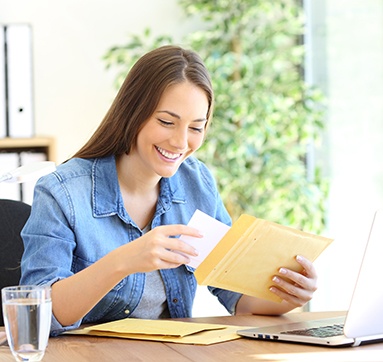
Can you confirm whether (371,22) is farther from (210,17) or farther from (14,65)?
(14,65)

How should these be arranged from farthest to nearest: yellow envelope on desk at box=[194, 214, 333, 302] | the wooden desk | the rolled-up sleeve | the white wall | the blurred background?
the blurred background → the white wall → the rolled-up sleeve → yellow envelope on desk at box=[194, 214, 333, 302] → the wooden desk

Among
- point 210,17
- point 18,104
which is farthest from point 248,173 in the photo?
point 18,104

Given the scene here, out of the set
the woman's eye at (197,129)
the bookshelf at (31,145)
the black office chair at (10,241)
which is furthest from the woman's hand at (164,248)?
the bookshelf at (31,145)

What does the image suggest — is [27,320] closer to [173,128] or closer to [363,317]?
[363,317]

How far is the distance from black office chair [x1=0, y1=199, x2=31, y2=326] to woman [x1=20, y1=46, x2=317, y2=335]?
20cm

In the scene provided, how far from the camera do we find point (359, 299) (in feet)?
4.70

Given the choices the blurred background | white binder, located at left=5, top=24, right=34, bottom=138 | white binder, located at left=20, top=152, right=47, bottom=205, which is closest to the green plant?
the blurred background

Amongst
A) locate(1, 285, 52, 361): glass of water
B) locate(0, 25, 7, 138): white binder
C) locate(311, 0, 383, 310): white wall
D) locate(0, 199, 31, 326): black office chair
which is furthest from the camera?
locate(311, 0, 383, 310): white wall

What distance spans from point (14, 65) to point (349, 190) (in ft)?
5.38

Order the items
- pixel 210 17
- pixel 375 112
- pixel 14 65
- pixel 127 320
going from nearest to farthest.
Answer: pixel 127 320, pixel 14 65, pixel 375 112, pixel 210 17

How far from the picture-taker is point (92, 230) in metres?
1.83

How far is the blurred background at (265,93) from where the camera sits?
154 inches

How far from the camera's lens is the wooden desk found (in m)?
1.41

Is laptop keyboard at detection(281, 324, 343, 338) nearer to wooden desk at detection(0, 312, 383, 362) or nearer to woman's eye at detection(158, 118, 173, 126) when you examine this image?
wooden desk at detection(0, 312, 383, 362)
